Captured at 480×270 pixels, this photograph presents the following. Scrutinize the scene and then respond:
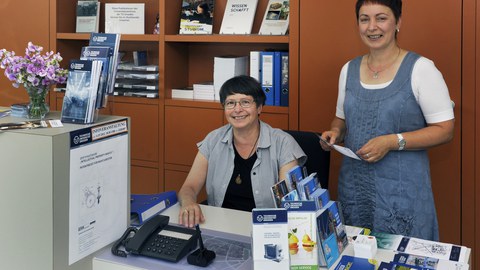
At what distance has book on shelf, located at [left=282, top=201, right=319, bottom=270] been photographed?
1.41 metres

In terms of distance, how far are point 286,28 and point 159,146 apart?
1.18 meters

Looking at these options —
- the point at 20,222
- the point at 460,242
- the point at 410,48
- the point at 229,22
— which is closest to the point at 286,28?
the point at 229,22

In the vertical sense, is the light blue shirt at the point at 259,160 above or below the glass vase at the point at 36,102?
below

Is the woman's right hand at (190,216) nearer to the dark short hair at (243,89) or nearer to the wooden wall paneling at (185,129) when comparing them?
the dark short hair at (243,89)

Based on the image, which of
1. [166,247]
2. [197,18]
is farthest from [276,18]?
[166,247]

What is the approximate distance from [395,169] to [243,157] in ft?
2.20

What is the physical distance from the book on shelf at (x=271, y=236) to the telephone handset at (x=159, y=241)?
0.33m

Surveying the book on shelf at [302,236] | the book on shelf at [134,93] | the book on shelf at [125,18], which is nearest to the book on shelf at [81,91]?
the book on shelf at [302,236]

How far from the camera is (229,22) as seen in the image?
11.2 feet

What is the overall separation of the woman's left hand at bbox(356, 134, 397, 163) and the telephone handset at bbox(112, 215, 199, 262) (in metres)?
0.83

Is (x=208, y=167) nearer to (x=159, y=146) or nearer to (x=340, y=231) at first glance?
(x=340, y=231)

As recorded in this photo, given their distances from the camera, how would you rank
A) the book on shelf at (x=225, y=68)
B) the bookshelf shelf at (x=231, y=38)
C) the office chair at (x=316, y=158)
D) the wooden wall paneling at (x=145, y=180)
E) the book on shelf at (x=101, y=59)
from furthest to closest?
the wooden wall paneling at (x=145, y=180) → the book on shelf at (x=225, y=68) → the bookshelf shelf at (x=231, y=38) → the office chair at (x=316, y=158) → the book on shelf at (x=101, y=59)

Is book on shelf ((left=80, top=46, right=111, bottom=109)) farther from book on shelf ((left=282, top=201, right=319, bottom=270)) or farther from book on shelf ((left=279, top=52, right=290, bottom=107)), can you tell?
book on shelf ((left=279, top=52, right=290, bottom=107))

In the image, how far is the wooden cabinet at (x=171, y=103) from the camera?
3.40 metres
